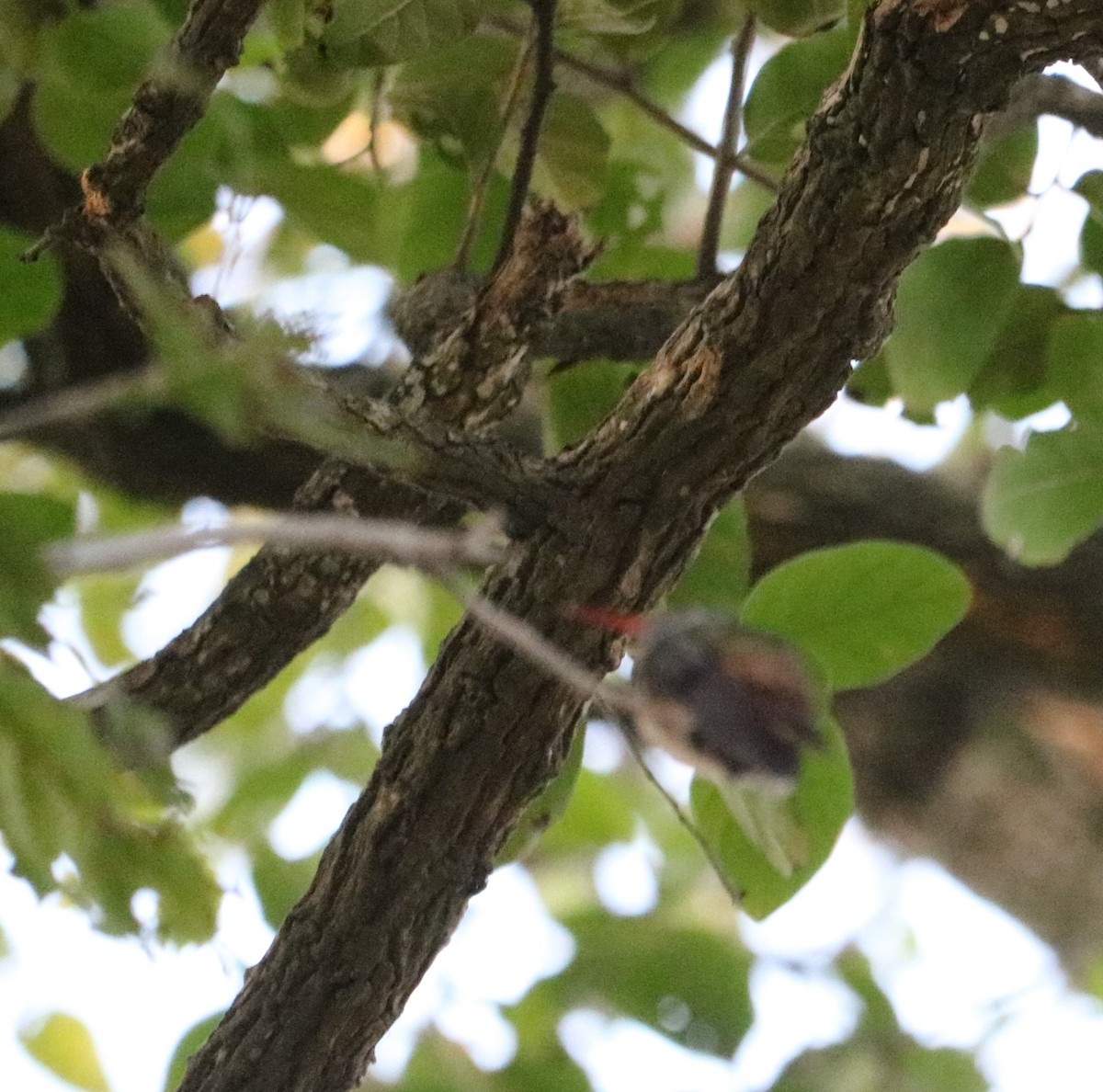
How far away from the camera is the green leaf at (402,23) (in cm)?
48

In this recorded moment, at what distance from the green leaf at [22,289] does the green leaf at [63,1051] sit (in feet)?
1.12

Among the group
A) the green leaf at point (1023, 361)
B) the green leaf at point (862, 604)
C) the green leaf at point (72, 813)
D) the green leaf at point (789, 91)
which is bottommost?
the green leaf at point (72, 813)

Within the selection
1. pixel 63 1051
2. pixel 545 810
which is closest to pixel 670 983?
pixel 545 810

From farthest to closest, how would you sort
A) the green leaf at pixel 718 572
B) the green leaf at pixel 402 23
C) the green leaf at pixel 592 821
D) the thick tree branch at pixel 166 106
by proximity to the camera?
the green leaf at pixel 592 821, the green leaf at pixel 718 572, the green leaf at pixel 402 23, the thick tree branch at pixel 166 106

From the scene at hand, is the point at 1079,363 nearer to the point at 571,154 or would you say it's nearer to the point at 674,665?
Answer: the point at 571,154

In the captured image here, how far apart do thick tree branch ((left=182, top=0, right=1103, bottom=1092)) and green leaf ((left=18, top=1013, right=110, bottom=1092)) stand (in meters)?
0.18

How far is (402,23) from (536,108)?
0.24ft

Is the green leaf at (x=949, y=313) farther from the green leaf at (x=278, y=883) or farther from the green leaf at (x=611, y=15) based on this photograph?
the green leaf at (x=278, y=883)

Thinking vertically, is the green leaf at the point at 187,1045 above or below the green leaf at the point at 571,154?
below

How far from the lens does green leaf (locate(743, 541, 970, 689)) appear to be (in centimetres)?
53

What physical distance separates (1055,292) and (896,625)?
0.22 metres

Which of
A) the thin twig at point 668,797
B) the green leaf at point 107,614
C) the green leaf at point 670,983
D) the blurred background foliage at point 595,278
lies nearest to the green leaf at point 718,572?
the blurred background foliage at point 595,278

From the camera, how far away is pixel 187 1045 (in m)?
0.58

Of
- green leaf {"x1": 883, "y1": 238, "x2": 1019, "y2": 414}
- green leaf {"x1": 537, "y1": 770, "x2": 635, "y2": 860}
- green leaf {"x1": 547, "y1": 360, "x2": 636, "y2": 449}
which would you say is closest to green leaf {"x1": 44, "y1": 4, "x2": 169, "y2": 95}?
green leaf {"x1": 547, "y1": 360, "x2": 636, "y2": 449}
